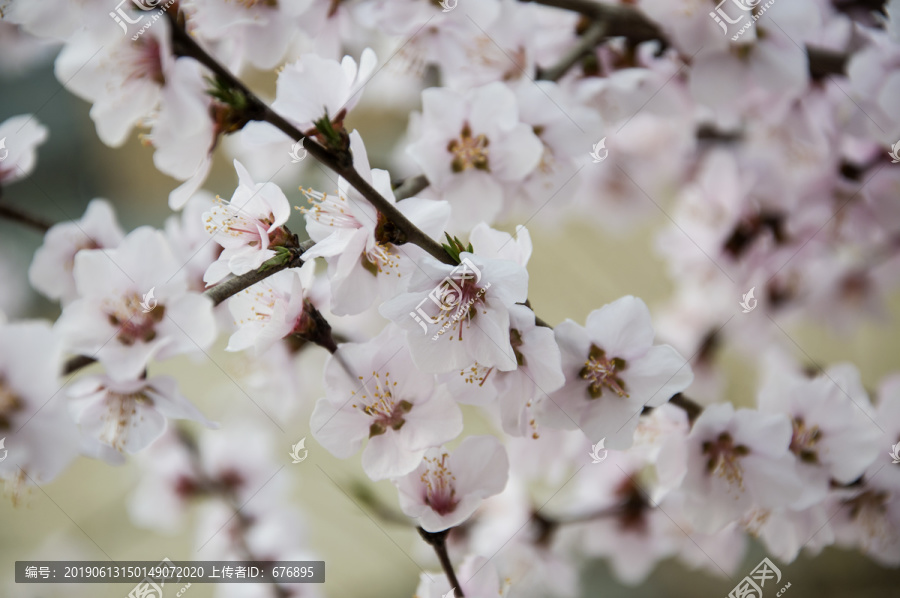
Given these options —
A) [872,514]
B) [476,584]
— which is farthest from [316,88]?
[872,514]

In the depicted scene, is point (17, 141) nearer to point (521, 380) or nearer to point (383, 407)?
point (383, 407)

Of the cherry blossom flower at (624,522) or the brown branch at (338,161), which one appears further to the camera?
the cherry blossom flower at (624,522)

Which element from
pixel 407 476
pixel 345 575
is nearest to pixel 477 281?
pixel 407 476

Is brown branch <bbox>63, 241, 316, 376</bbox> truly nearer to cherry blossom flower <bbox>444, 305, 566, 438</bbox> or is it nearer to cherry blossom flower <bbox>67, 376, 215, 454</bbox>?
cherry blossom flower <bbox>67, 376, 215, 454</bbox>

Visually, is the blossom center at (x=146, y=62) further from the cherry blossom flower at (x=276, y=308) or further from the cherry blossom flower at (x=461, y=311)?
the cherry blossom flower at (x=461, y=311)

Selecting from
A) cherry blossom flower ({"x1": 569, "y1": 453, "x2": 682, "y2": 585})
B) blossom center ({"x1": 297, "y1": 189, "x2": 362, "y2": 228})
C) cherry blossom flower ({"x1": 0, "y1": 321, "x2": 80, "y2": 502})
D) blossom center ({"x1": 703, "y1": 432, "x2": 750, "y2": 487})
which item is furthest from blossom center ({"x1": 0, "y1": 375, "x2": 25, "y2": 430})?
cherry blossom flower ({"x1": 569, "y1": 453, "x2": 682, "y2": 585})

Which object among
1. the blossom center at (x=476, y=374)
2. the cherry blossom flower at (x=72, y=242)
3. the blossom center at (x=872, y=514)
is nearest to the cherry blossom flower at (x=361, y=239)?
the blossom center at (x=476, y=374)

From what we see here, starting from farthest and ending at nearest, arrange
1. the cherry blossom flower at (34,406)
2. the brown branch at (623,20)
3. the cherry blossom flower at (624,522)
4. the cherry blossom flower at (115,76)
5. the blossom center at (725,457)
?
1. the cherry blossom flower at (624,522)
2. the brown branch at (623,20)
3. the blossom center at (725,457)
4. the cherry blossom flower at (115,76)
5. the cherry blossom flower at (34,406)
